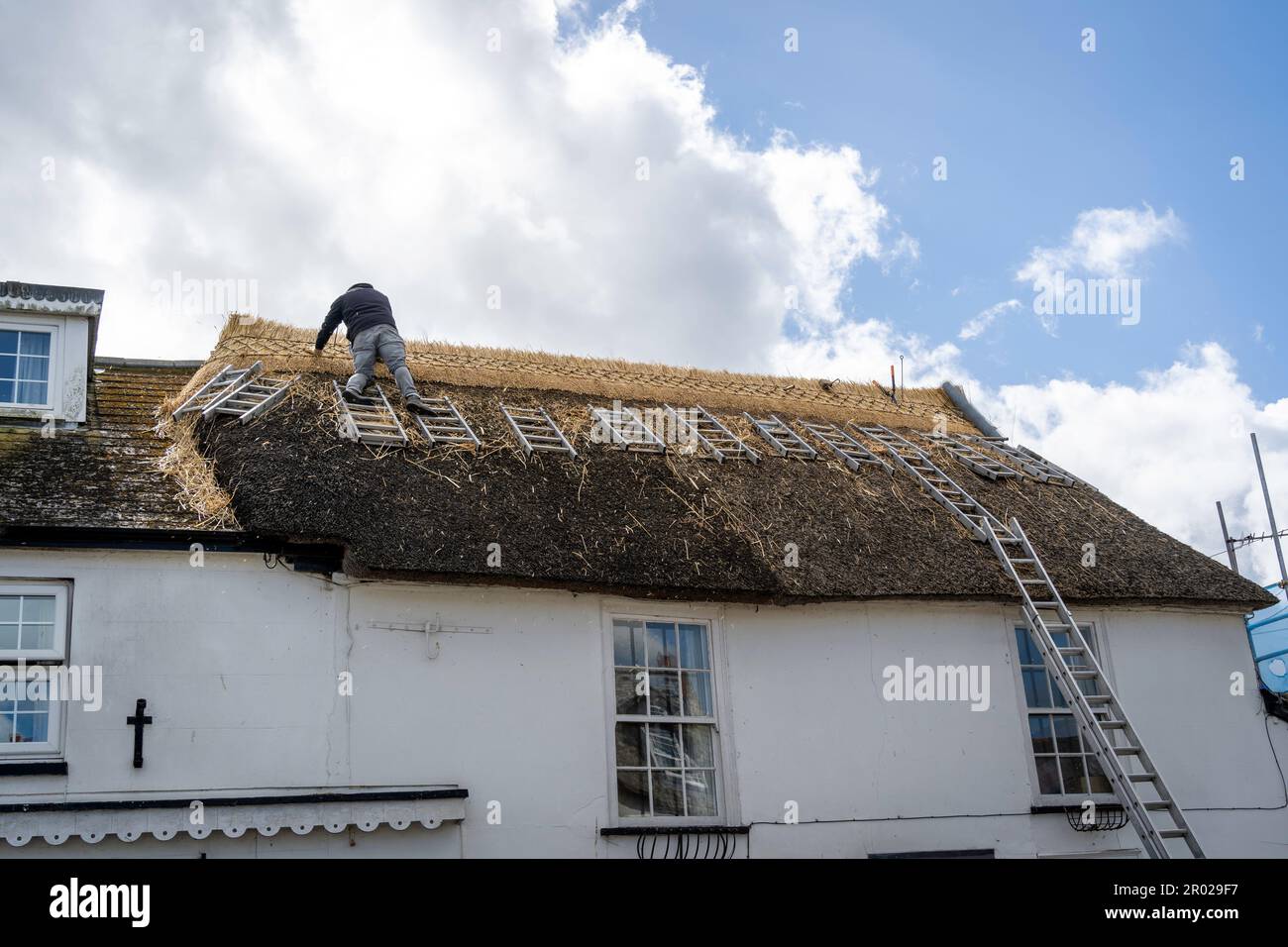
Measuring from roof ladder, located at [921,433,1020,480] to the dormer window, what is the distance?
31.1 feet

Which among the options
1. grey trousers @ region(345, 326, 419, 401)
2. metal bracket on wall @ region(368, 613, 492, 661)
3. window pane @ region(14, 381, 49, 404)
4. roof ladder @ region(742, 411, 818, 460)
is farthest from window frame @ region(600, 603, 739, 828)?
window pane @ region(14, 381, 49, 404)

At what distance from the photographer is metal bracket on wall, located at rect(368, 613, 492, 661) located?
30.8 ft

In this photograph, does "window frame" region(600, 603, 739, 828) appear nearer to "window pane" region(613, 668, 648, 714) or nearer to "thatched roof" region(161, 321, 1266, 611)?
"window pane" region(613, 668, 648, 714)

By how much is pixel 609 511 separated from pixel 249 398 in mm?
3517

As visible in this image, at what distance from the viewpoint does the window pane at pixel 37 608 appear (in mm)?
8562

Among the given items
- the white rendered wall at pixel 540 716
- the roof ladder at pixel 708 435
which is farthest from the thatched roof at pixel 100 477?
the roof ladder at pixel 708 435

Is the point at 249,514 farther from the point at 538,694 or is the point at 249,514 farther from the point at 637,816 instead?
the point at 637,816

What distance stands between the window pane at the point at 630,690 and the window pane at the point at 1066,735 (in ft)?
13.6

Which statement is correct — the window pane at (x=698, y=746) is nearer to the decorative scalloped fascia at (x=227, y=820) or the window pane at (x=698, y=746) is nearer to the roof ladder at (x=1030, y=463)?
the decorative scalloped fascia at (x=227, y=820)

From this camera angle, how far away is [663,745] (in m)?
10.1
